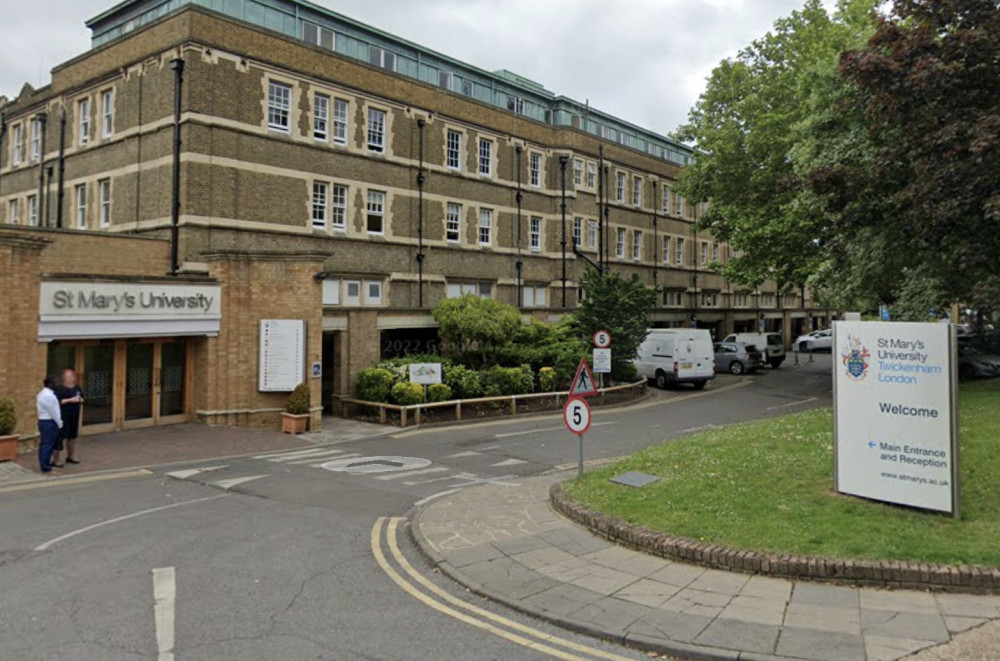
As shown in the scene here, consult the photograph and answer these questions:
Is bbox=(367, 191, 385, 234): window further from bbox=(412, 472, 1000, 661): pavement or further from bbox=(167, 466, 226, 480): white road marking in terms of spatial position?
bbox=(412, 472, 1000, 661): pavement

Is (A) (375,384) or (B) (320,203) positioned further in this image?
(B) (320,203)

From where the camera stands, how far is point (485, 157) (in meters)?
31.2

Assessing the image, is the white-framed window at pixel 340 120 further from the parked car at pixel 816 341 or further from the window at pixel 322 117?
the parked car at pixel 816 341

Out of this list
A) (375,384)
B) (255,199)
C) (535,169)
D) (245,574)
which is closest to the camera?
(245,574)

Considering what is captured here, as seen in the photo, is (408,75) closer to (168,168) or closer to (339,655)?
(168,168)

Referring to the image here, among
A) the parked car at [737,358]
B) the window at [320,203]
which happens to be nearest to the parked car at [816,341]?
the parked car at [737,358]

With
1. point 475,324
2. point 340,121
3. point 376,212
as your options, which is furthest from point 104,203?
point 475,324

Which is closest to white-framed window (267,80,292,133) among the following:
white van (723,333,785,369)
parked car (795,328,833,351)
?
white van (723,333,785,369)

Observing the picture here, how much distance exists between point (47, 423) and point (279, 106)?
1422 centimetres

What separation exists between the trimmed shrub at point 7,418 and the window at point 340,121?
14.5 m

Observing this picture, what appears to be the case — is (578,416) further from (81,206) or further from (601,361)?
(81,206)

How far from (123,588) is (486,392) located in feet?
53.7

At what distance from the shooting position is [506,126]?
3192 cm

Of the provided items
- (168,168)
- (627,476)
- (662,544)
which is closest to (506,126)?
(168,168)
